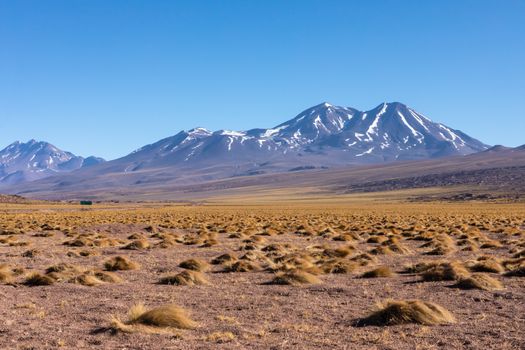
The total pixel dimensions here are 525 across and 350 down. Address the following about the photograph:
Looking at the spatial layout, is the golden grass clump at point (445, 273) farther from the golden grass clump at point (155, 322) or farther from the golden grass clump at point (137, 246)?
the golden grass clump at point (137, 246)

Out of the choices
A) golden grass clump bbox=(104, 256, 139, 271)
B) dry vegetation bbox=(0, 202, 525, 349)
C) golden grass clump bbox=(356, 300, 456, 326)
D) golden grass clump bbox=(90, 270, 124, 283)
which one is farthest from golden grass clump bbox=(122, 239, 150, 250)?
golden grass clump bbox=(356, 300, 456, 326)

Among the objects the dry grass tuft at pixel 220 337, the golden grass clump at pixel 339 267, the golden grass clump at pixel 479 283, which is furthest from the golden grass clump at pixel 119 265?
the golden grass clump at pixel 479 283

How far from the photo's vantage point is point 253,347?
9.46 meters

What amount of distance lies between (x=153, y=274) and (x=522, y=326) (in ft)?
35.4

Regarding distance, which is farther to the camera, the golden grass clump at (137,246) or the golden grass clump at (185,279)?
the golden grass clump at (137,246)

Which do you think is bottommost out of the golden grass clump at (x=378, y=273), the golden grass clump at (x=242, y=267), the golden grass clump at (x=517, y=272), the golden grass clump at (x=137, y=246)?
the golden grass clump at (x=517, y=272)

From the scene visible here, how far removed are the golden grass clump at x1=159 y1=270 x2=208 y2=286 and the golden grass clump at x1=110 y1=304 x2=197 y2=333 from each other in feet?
16.4

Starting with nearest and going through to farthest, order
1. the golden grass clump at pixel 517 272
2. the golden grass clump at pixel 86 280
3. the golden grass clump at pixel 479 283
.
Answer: the golden grass clump at pixel 479 283 → the golden grass clump at pixel 86 280 → the golden grass clump at pixel 517 272

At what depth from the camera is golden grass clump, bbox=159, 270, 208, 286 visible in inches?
633

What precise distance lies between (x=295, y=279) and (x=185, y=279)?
2.87 m

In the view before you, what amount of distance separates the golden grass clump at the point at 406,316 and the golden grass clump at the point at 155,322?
312 centimetres

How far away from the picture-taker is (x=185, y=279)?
1619 centimetres

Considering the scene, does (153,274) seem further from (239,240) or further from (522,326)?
(239,240)

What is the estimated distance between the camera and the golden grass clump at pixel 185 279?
16.1 meters
